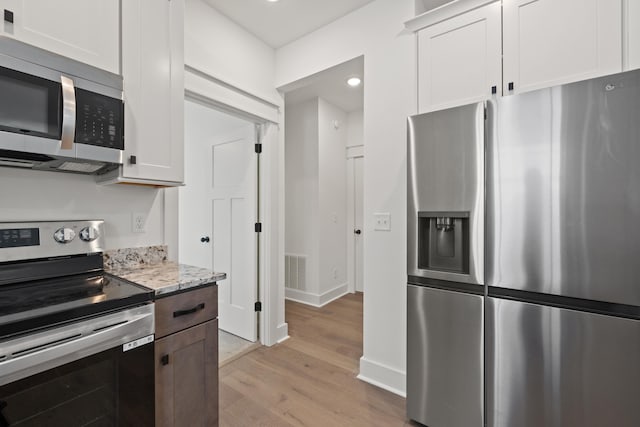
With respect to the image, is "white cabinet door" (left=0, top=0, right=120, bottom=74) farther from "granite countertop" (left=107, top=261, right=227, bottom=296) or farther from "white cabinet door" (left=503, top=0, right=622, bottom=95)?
"white cabinet door" (left=503, top=0, right=622, bottom=95)

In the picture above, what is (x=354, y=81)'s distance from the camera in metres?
3.38

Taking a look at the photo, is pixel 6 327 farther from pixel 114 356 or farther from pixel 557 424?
pixel 557 424

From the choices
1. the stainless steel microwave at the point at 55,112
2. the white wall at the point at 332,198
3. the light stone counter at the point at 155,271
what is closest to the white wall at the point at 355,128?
the white wall at the point at 332,198

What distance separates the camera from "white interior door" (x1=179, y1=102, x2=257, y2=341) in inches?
110

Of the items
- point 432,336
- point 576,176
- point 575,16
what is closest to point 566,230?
point 576,176

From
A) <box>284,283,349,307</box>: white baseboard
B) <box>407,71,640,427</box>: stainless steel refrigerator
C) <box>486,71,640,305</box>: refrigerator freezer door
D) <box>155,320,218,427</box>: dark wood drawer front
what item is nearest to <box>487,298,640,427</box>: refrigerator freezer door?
<box>407,71,640,427</box>: stainless steel refrigerator

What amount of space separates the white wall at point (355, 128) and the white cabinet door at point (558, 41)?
2836 mm

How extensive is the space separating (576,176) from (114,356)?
205 cm

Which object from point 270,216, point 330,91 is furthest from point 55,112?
point 330,91

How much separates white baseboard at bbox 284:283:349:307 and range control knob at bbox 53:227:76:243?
2.88m

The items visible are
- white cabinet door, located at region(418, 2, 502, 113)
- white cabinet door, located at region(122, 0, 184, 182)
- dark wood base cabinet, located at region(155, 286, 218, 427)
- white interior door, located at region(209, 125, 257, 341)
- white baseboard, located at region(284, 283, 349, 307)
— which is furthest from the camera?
white baseboard, located at region(284, 283, 349, 307)

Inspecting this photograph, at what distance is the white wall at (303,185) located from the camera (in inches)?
154

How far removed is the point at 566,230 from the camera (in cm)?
128

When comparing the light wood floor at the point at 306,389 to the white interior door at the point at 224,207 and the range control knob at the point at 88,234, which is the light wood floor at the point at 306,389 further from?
the range control knob at the point at 88,234
